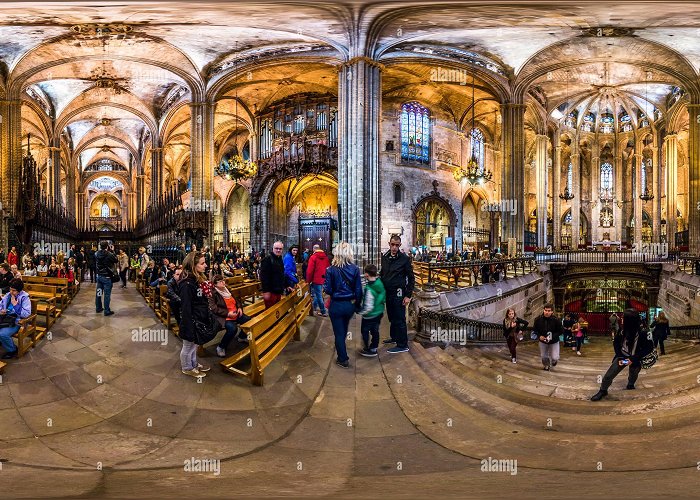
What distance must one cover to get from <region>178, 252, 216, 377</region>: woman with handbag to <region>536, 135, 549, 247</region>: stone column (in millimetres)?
25234

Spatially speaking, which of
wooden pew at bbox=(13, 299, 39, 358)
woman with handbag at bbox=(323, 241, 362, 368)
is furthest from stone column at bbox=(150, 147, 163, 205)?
woman with handbag at bbox=(323, 241, 362, 368)

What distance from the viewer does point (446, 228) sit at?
2359 centimetres

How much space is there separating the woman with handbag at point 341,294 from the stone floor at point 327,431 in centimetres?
42

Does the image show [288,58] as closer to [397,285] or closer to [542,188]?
[397,285]

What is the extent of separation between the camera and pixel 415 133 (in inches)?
867

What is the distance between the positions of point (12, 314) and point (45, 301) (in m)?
1.91

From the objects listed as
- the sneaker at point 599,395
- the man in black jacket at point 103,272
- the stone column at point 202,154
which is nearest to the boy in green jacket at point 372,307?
the sneaker at point 599,395

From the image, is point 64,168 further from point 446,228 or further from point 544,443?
point 544,443

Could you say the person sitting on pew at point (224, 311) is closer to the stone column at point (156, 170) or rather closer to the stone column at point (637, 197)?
the stone column at point (156, 170)

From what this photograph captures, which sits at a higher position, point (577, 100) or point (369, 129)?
point (577, 100)

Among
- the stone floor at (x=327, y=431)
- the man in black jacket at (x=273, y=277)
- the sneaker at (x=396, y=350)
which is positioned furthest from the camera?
the man in black jacket at (x=273, y=277)

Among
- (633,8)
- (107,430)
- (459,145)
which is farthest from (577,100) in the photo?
(107,430)

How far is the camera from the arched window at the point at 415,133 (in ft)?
71.1

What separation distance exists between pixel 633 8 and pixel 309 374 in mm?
5384
